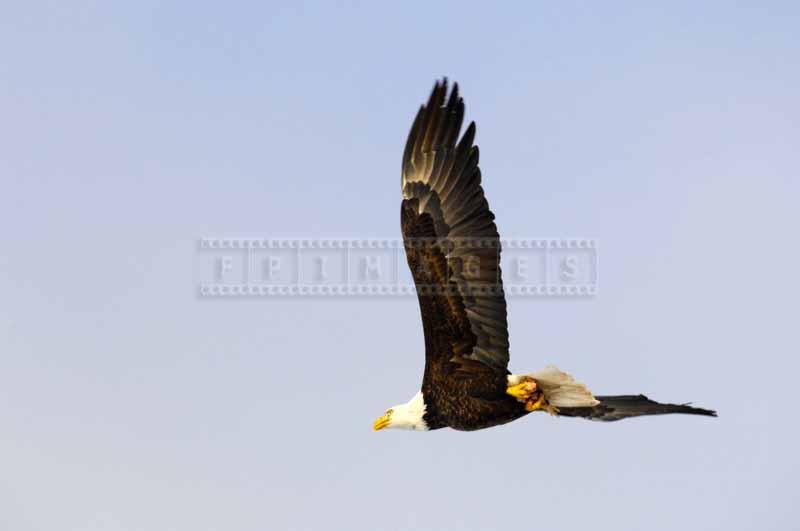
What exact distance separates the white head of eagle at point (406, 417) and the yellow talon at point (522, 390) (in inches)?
48.0

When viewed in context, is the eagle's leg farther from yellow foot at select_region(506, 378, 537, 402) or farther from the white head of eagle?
the white head of eagle

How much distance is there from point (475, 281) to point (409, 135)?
6.41ft

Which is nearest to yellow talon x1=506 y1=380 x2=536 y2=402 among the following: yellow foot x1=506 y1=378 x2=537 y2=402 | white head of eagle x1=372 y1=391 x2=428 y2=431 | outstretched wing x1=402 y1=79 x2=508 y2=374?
yellow foot x1=506 y1=378 x2=537 y2=402

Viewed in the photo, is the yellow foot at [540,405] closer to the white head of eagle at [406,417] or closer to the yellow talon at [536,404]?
the yellow talon at [536,404]

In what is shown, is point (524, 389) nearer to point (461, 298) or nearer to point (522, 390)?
point (522, 390)

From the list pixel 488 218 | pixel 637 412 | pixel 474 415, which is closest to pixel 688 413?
pixel 637 412

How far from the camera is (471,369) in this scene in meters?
11.4

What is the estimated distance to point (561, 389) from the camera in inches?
431

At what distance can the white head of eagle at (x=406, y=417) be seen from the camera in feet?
38.9

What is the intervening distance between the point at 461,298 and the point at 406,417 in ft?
5.66

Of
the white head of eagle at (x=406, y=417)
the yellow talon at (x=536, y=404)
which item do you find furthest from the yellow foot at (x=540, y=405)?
the white head of eagle at (x=406, y=417)

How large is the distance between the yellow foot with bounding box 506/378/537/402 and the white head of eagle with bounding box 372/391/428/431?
4.06 ft

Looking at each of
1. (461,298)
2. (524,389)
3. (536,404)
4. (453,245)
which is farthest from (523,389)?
(453,245)

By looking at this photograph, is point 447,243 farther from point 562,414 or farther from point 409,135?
point 562,414
